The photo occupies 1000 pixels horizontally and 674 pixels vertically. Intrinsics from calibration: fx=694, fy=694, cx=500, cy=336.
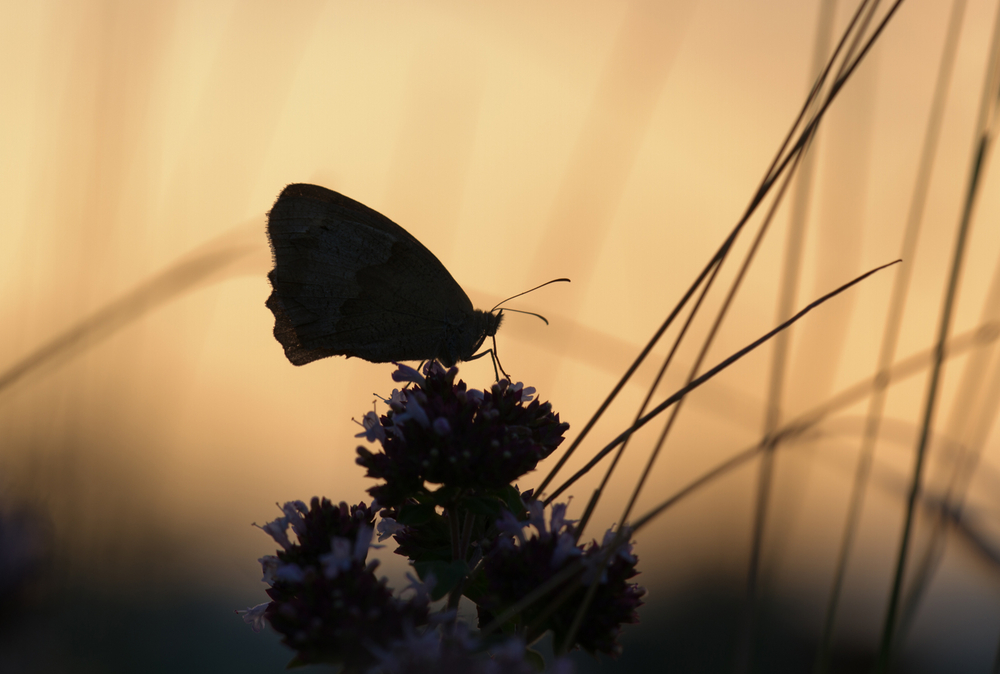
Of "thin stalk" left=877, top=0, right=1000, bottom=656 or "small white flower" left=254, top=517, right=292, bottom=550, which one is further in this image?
"small white flower" left=254, top=517, right=292, bottom=550

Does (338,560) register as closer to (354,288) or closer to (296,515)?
(296,515)

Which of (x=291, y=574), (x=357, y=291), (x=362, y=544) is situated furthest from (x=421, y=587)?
(x=357, y=291)

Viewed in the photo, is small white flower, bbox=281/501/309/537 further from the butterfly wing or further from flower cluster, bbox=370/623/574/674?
the butterfly wing

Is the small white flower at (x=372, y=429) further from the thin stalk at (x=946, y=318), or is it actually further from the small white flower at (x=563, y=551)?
the thin stalk at (x=946, y=318)

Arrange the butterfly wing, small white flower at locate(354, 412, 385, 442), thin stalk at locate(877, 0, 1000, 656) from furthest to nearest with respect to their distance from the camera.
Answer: the butterfly wing, small white flower at locate(354, 412, 385, 442), thin stalk at locate(877, 0, 1000, 656)

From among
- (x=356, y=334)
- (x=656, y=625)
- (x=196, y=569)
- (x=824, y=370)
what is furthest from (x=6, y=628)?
(x=656, y=625)

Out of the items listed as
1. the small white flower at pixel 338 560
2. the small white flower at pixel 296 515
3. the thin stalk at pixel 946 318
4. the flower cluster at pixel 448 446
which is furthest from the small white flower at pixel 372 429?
the thin stalk at pixel 946 318

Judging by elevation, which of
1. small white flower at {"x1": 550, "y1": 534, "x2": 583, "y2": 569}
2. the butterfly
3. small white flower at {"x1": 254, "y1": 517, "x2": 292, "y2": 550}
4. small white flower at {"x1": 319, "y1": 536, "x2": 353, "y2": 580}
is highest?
the butterfly

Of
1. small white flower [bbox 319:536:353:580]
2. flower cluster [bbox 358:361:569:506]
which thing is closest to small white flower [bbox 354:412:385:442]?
flower cluster [bbox 358:361:569:506]
